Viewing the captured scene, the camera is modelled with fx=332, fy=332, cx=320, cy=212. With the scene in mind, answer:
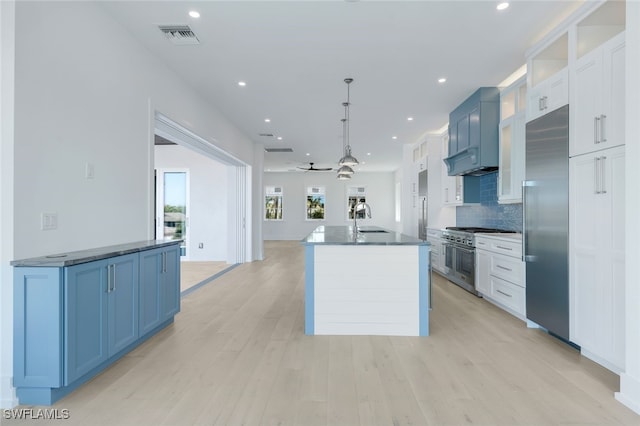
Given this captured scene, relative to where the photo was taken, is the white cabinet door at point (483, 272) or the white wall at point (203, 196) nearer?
the white cabinet door at point (483, 272)

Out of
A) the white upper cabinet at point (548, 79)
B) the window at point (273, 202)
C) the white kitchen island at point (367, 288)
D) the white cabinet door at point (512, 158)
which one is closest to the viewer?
the white upper cabinet at point (548, 79)

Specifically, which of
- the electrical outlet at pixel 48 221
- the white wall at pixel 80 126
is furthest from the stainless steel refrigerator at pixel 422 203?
the electrical outlet at pixel 48 221

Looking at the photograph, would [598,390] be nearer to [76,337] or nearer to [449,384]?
[449,384]

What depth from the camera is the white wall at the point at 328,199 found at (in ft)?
46.4

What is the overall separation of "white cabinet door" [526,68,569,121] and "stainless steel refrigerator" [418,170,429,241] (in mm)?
3526

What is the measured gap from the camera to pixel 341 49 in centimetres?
369

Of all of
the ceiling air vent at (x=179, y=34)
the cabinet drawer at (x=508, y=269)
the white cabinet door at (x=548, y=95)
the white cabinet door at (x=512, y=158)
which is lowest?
the cabinet drawer at (x=508, y=269)

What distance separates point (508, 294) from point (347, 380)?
2.63m

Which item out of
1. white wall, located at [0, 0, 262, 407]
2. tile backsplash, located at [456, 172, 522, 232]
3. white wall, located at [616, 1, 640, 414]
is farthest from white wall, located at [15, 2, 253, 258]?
tile backsplash, located at [456, 172, 522, 232]

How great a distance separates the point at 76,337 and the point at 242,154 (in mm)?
5818

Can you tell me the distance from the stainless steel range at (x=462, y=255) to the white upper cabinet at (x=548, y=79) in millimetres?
1965

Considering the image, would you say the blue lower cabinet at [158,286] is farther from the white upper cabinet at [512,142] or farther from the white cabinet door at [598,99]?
the white upper cabinet at [512,142]

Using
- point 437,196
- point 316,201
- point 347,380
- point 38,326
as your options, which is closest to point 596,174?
point 347,380

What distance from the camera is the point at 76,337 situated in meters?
2.22
